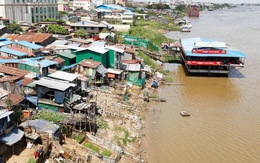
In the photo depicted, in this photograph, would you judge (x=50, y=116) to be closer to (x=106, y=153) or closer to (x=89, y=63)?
(x=106, y=153)

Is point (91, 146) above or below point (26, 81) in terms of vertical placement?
below

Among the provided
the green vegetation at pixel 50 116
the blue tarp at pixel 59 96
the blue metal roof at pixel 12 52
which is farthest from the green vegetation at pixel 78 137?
the blue metal roof at pixel 12 52

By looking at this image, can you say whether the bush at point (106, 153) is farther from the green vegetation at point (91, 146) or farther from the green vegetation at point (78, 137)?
the green vegetation at point (78, 137)

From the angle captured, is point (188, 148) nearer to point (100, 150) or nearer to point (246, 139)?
point (246, 139)

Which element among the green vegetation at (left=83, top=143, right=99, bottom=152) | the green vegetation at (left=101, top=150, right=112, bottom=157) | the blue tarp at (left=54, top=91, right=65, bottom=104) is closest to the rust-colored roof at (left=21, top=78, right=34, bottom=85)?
the blue tarp at (left=54, top=91, right=65, bottom=104)

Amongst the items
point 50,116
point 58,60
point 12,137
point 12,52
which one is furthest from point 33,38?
point 12,137

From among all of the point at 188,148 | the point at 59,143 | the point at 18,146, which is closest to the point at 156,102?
the point at 188,148

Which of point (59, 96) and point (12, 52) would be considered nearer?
point (59, 96)
